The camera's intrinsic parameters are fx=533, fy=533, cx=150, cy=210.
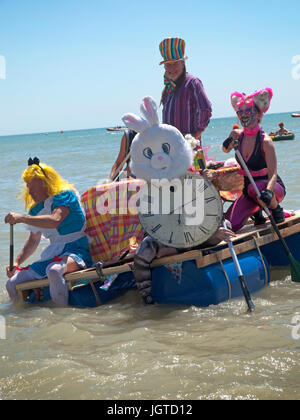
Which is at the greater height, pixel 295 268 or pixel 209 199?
pixel 209 199

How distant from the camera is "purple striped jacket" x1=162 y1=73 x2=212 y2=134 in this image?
Answer: 4.90 m

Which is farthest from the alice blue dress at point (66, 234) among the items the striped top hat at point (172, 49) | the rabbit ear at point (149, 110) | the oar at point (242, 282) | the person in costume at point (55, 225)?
the striped top hat at point (172, 49)

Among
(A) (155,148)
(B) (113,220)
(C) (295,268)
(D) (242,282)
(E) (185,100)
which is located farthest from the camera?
(E) (185,100)

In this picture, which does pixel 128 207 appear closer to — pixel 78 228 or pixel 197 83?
pixel 78 228

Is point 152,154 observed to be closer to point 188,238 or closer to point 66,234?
point 188,238

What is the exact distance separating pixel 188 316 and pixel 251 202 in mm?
1367

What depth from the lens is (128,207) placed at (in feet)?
15.1

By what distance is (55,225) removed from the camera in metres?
4.38

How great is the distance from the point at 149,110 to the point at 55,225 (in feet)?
4.06

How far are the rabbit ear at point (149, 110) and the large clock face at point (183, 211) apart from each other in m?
0.48

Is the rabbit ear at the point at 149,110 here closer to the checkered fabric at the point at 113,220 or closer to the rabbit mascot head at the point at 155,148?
the rabbit mascot head at the point at 155,148

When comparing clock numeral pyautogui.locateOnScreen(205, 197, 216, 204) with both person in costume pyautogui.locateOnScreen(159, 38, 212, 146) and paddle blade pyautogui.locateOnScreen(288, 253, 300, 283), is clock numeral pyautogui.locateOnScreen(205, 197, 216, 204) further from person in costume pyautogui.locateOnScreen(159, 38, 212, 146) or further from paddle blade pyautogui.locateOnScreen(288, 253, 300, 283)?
person in costume pyautogui.locateOnScreen(159, 38, 212, 146)

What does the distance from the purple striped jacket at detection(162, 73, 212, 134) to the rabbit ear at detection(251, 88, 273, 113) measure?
50 centimetres

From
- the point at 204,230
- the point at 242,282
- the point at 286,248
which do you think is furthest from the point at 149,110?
the point at 286,248
